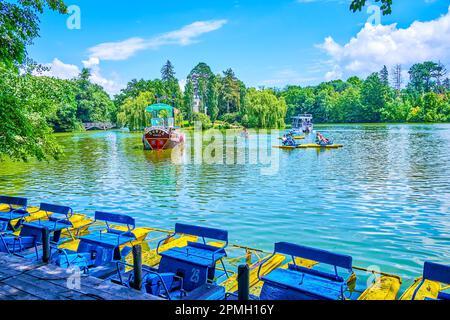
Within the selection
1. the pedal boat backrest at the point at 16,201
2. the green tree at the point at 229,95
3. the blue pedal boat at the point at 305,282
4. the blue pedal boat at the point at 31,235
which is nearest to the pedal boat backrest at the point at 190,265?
the blue pedal boat at the point at 305,282

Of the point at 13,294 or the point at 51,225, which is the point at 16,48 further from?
the point at 13,294

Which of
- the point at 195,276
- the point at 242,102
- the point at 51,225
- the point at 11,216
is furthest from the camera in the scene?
the point at 242,102

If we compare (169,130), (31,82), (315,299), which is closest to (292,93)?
(169,130)

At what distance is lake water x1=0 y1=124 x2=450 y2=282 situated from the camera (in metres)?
11.6

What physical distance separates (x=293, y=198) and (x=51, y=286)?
515 inches

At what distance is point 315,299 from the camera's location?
529 cm

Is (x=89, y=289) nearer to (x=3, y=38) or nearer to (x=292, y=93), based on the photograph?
(x=3, y=38)

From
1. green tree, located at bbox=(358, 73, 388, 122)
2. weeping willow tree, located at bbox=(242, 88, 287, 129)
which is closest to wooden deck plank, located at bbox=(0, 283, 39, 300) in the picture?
weeping willow tree, located at bbox=(242, 88, 287, 129)

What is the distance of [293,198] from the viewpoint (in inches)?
686

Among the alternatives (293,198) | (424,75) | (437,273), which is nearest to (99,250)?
(437,273)

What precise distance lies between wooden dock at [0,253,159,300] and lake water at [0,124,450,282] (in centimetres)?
637

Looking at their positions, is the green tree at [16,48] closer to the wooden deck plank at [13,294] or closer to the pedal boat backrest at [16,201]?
the pedal boat backrest at [16,201]

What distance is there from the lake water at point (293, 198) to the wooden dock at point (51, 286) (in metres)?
6.37

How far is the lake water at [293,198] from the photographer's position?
38.2ft
